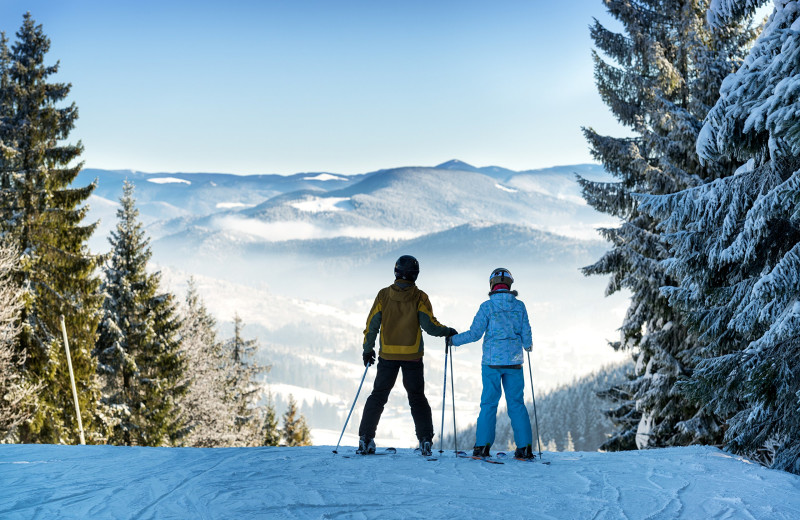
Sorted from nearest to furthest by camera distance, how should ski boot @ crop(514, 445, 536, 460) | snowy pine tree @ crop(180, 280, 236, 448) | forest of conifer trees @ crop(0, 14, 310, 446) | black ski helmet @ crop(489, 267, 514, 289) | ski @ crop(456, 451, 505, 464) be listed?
1. ski @ crop(456, 451, 505, 464)
2. ski boot @ crop(514, 445, 536, 460)
3. black ski helmet @ crop(489, 267, 514, 289)
4. forest of conifer trees @ crop(0, 14, 310, 446)
5. snowy pine tree @ crop(180, 280, 236, 448)

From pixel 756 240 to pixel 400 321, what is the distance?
4.00m

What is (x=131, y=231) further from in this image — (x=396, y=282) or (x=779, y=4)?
(x=779, y=4)

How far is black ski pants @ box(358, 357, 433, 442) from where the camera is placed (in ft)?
25.1

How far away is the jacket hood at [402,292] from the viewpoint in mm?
7641

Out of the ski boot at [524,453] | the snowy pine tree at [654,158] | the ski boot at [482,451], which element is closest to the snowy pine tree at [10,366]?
the ski boot at [482,451]

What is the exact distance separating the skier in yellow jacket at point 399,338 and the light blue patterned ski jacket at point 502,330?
391mm

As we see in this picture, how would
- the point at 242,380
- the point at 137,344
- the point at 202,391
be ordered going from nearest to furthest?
the point at 137,344 < the point at 202,391 < the point at 242,380

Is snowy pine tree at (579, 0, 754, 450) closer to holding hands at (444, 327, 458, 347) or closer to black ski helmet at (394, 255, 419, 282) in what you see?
holding hands at (444, 327, 458, 347)

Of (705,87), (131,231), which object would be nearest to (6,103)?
→ (131,231)

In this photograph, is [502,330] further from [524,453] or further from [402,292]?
[524,453]

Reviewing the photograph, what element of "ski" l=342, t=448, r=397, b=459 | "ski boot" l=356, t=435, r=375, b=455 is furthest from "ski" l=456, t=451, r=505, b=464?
"ski boot" l=356, t=435, r=375, b=455

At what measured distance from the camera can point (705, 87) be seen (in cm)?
1251

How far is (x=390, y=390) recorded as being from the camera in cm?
765

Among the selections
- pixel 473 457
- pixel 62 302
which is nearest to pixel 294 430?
pixel 62 302
